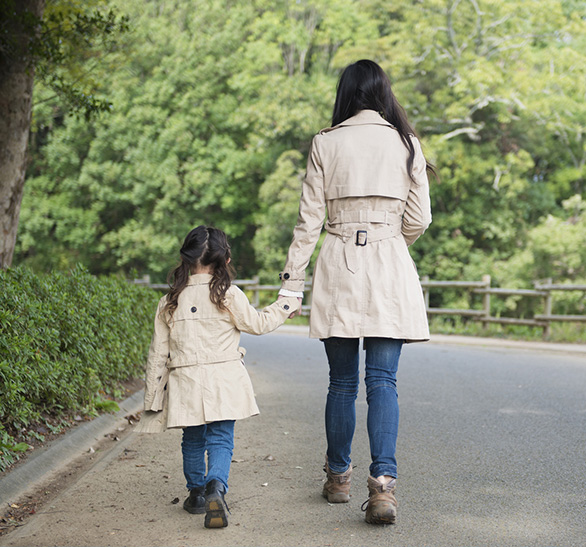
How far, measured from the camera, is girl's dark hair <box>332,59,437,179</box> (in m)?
3.78

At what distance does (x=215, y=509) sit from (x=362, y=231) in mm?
1406

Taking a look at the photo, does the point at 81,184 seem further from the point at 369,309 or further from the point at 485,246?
the point at 369,309

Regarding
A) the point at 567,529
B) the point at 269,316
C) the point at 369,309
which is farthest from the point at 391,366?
the point at 567,529

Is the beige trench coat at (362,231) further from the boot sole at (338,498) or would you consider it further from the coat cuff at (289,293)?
the boot sole at (338,498)

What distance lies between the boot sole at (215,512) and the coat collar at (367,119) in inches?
72.1

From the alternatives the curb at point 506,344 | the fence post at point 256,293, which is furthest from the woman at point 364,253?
the fence post at point 256,293

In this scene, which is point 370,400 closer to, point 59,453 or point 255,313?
point 255,313

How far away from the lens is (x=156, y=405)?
3719 mm

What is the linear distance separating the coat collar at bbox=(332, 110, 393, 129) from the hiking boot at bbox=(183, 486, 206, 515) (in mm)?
1879

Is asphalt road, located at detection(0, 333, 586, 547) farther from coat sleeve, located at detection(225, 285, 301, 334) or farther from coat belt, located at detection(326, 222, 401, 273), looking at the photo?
coat belt, located at detection(326, 222, 401, 273)

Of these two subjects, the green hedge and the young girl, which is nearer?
the young girl

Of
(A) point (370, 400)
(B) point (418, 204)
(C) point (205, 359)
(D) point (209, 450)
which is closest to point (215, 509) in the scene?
(D) point (209, 450)

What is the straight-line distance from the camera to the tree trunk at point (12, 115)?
8352mm

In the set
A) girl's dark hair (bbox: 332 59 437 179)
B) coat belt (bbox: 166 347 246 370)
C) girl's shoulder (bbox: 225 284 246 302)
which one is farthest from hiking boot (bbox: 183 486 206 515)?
girl's dark hair (bbox: 332 59 437 179)
